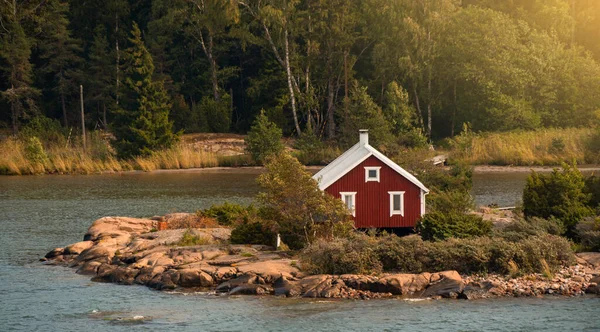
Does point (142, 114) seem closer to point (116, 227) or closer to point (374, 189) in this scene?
point (116, 227)

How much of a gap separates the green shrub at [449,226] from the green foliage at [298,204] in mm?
3383

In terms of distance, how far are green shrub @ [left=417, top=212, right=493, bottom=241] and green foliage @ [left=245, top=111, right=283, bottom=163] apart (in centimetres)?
4401

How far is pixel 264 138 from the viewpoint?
87.9m

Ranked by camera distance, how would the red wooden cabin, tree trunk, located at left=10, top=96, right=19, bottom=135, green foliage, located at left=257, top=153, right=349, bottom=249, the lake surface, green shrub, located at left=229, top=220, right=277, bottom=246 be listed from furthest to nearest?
tree trunk, located at left=10, top=96, right=19, bottom=135
green shrub, located at left=229, top=220, right=277, bottom=246
the red wooden cabin
green foliage, located at left=257, top=153, right=349, bottom=249
the lake surface

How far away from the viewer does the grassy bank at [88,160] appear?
88750 millimetres

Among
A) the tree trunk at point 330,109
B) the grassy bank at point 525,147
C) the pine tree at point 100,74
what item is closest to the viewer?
the grassy bank at point 525,147

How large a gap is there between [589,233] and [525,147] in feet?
149

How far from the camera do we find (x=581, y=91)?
308ft

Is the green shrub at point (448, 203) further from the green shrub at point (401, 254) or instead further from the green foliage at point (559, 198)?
the green shrub at point (401, 254)

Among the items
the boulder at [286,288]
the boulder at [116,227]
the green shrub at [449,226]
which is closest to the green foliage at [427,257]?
the boulder at [286,288]

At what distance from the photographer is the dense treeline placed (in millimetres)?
90375

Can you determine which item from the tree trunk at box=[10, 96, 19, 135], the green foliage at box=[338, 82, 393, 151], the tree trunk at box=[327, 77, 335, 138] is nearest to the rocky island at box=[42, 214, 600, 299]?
the green foliage at box=[338, 82, 393, 151]

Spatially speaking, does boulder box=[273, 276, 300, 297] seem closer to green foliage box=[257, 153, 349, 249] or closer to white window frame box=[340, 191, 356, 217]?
green foliage box=[257, 153, 349, 249]

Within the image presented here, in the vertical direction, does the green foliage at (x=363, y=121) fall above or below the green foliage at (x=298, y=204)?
above
